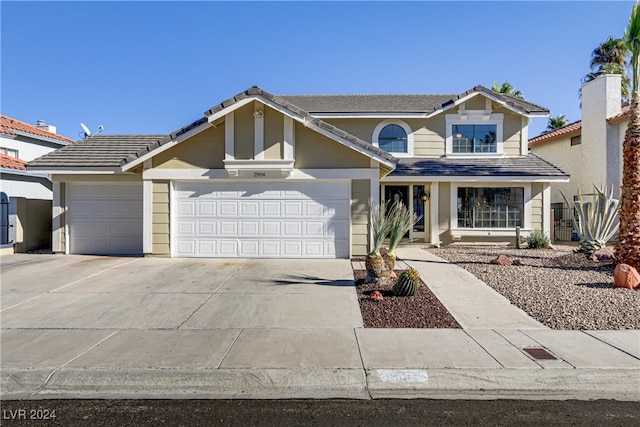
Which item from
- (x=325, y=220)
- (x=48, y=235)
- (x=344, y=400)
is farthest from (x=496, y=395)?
(x=48, y=235)

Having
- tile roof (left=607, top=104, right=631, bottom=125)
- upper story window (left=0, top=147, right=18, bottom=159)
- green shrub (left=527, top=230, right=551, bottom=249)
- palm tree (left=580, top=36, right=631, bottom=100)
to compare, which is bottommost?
green shrub (left=527, top=230, right=551, bottom=249)

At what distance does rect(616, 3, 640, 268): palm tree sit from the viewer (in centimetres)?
915

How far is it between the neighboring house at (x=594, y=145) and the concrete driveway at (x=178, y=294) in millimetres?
13692

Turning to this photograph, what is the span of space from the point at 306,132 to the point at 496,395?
885 cm

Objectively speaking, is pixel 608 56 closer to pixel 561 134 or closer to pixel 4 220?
pixel 561 134

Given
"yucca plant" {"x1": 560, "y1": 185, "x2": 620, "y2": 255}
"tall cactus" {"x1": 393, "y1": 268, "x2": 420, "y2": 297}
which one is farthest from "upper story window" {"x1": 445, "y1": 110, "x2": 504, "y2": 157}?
"tall cactus" {"x1": 393, "y1": 268, "x2": 420, "y2": 297}

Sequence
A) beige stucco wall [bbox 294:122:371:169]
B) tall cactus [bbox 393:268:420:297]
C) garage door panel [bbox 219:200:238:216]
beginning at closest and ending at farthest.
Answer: tall cactus [bbox 393:268:420:297] < beige stucco wall [bbox 294:122:371:169] < garage door panel [bbox 219:200:238:216]

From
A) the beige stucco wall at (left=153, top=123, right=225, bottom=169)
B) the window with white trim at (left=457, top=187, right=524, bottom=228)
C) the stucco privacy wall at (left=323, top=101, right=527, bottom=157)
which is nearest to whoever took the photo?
the beige stucco wall at (left=153, top=123, right=225, bottom=169)

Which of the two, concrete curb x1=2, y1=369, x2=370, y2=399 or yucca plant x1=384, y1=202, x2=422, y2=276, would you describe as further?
yucca plant x1=384, y1=202, x2=422, y2=276

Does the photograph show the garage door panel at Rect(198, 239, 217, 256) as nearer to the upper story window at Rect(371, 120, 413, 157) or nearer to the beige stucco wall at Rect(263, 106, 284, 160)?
the beige stucco wall at Rect(263, 106, 284, 160)

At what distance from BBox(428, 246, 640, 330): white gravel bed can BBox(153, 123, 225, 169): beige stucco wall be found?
767 centimetres

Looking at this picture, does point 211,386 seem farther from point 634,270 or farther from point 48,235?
point 48,235

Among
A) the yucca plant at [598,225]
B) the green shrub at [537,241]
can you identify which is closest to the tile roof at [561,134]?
the green shrub at [537,241]

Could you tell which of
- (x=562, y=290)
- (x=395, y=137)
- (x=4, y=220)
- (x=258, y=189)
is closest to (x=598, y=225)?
(x=562, y=290)
